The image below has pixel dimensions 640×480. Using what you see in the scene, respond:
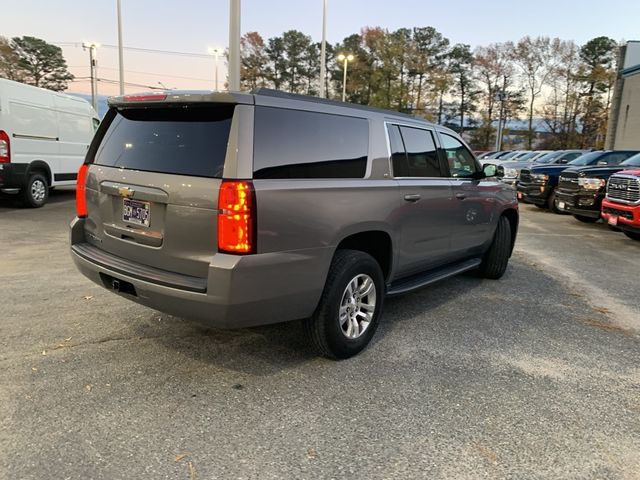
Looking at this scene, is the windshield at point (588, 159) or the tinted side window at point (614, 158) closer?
the tinted side window at point (614, 158)

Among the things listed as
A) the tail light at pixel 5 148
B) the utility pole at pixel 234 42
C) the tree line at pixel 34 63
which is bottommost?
the tail light at pixel 5 148

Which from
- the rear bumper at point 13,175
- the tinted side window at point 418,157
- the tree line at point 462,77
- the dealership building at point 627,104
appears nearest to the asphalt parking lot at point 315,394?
the tinted side window at point 418,157

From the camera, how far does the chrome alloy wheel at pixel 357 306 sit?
12.0ft

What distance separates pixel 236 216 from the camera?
2857 mm

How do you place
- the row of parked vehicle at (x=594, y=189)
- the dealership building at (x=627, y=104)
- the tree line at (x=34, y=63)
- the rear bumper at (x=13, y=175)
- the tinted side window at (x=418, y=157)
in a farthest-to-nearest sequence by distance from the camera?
the tree line at (x=34, y=63), the dealership building at (x=627, y=104), the rear bumper at (x=13, y=175), the row of parked vehicle at (x=594, y=189), the tinted side window at (x=418, y=157)

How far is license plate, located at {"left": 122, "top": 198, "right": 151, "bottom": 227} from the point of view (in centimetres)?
321

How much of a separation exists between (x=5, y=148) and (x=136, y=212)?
820 centimetres

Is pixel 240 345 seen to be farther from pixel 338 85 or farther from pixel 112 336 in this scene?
pixel 338 85

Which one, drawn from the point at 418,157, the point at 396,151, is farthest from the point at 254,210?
the point at 418,157

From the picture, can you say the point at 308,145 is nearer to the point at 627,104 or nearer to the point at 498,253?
the point at 498,253

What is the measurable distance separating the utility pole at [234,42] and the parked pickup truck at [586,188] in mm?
8142

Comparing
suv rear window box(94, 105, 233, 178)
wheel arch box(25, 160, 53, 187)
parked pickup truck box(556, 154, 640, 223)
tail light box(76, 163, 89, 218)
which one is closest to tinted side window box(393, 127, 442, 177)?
suv rear window box(94, 105, 233, 178)

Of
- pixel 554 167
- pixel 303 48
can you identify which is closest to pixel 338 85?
pixel 303 48

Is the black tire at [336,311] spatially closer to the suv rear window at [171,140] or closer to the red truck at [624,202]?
the suv rear window at [171,140]
